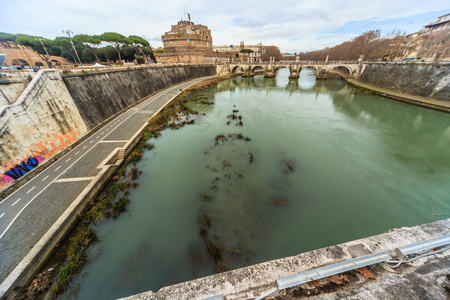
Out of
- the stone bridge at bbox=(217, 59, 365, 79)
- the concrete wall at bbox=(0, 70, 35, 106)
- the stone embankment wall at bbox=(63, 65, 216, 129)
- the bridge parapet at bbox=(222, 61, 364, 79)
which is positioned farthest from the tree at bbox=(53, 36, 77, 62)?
the bridge parapet at bbox=(222, 61, 364, 79)

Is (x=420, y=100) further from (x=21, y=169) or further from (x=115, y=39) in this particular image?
(x=115, y=39)

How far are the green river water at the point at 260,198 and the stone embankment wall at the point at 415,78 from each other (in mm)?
12714

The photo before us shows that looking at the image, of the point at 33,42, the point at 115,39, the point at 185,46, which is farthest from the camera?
the point at 185,46

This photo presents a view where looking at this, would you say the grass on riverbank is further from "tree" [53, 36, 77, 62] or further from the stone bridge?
the stone bridge

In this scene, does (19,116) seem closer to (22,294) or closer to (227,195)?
(22,294)

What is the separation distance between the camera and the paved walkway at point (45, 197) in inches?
238

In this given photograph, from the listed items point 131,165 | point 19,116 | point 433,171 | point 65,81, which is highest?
point 65,81

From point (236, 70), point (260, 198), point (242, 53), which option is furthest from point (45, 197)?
point (242, 53)

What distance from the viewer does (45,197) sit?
26.1ft

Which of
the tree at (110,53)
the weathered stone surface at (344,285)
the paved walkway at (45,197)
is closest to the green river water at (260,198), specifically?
the paved walkway at (45,197)

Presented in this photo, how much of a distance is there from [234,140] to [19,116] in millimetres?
14222

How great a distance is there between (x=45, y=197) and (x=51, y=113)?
6593 mm

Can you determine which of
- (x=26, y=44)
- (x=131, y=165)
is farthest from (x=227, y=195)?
(x=26, y=44)

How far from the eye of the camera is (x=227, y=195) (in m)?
9.48
